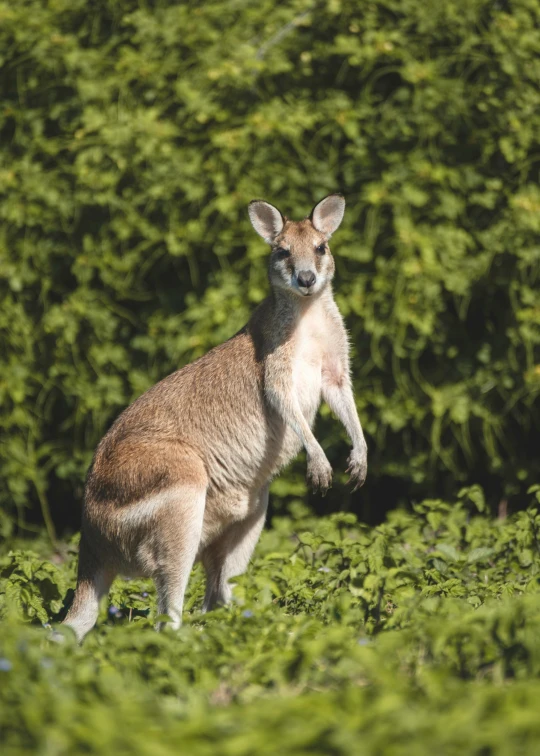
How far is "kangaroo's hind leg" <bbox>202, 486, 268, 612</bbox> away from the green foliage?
342 millimetres

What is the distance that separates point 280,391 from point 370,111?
7.59 feet

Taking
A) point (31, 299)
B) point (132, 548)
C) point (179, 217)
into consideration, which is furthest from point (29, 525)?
point (132, 548)

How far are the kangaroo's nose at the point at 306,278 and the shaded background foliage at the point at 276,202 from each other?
153 centimetres

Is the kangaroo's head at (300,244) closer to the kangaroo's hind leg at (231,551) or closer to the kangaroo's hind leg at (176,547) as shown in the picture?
the kangaroo's hind leg at (231,551)

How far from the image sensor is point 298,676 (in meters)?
2.80

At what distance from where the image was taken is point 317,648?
2697 mm

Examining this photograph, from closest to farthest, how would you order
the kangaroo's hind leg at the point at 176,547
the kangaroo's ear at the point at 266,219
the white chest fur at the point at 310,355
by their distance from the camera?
the kangaroo's hind leg at the point at 176,547, the white chest fur at the point at 310,355, the kangaroo's ear at the point at 266,219

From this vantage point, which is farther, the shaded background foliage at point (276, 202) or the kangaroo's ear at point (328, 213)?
the shaded background foliage at point (276, 202)

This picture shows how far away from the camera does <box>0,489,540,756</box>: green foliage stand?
2.22 meters

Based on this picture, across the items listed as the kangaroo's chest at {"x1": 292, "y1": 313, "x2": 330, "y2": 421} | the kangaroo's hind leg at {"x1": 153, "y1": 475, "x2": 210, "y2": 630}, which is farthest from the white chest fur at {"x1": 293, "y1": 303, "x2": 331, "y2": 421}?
the kangaroo's hind leg at {"x1": 153, "y1": 475, "x2": 210, "y2": 630}

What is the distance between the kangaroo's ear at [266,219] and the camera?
15.9 feet

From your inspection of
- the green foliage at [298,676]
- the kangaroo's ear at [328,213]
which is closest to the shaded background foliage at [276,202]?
the kangaroo's ear at [328,213]

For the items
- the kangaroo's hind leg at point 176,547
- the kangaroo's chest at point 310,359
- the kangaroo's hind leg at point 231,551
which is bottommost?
the kangaroo's hind leg at point 231,551

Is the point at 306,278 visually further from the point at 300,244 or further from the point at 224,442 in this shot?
the point at 224,442
